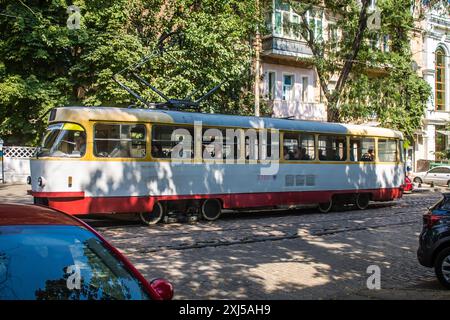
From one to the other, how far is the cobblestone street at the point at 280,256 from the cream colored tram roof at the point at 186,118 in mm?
2927

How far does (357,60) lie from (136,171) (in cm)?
1692

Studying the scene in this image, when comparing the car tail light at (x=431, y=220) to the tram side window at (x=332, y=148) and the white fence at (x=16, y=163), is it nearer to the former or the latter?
the tram side window at (x=332, y=148)

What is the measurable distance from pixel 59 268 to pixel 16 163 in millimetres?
25622

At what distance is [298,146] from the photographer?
57.6 ft

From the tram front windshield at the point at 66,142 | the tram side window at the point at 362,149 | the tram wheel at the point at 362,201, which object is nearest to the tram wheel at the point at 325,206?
the tram wheel at the point at 362,201

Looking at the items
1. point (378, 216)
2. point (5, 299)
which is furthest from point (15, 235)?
point (378, 216)

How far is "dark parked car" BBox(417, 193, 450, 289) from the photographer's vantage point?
Result: 740 cm

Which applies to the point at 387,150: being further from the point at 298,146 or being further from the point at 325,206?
the point at 298,146

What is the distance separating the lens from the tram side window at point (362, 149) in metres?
19.2

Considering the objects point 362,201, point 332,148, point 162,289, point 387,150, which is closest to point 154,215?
point 332,148

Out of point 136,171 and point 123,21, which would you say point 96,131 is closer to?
point 136,171

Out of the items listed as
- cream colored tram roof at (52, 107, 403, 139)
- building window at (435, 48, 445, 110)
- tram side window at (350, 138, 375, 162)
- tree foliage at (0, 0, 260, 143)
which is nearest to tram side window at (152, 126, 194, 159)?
cream colored tram roof at (52, 107, 403, 139)

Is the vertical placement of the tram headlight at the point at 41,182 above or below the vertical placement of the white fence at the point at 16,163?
below

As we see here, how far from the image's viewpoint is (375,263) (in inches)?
369
